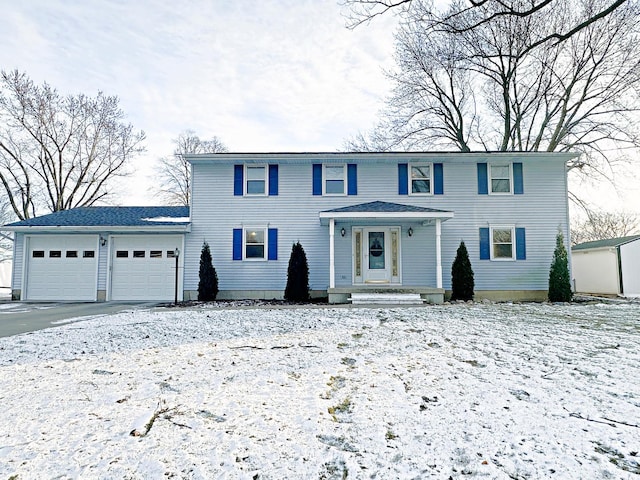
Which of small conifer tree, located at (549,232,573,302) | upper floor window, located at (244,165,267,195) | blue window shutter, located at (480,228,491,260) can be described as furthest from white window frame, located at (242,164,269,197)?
small conifer tree, located at (549,232,573,302)

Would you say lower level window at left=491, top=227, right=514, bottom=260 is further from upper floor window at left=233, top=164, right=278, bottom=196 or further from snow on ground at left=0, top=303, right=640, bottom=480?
upper floor window at left=233, top=164, right=278, bottom=196

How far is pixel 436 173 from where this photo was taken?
39.7ft

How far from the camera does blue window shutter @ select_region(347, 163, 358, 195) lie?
1209 cm

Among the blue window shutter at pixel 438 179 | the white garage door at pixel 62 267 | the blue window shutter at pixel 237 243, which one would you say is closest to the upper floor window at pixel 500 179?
the blue window shutter at pixel 438 179

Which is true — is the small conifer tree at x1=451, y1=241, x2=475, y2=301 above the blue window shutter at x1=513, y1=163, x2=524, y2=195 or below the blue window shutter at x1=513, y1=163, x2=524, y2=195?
below

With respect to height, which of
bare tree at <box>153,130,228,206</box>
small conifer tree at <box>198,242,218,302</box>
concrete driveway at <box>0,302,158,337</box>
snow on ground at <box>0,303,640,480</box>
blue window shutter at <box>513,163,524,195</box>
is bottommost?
concrete driveway at <box>0,302,158,337</box>

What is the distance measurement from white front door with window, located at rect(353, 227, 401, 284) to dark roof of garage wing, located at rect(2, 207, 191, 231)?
17.4ft

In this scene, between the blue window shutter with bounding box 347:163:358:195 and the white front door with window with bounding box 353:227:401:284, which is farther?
the blue window shutter with bounding box 347:163:358:195

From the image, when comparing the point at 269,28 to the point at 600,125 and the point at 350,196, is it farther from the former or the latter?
the point at 600,125

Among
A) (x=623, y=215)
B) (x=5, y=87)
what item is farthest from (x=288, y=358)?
(x=623, y=215)

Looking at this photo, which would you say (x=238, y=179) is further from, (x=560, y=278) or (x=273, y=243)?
(x=560, y=278)

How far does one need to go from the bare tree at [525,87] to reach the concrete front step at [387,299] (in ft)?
29.2

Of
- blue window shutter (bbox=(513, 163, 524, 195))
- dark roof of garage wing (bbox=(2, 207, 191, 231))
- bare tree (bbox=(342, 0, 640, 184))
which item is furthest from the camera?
bare tree (bbox=(342, 0, 640, 184))

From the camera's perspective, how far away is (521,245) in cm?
1179
